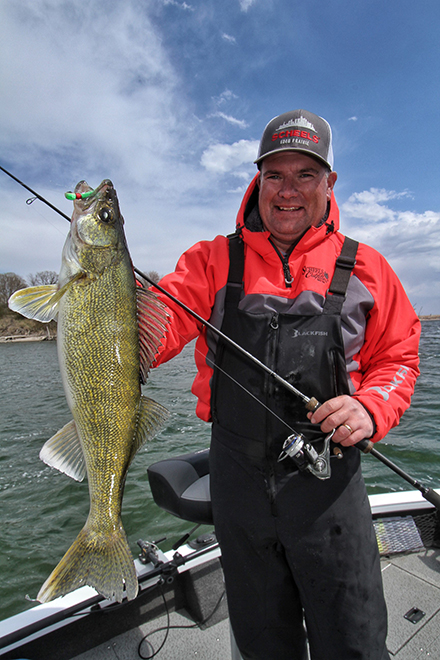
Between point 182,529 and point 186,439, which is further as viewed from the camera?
point 186,439

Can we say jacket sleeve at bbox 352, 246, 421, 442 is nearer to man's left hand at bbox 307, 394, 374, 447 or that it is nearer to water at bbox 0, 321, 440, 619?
man's left hand at bbox 307, 394, 374, 447

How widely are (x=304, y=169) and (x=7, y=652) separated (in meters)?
3.49

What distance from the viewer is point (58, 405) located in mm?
15211

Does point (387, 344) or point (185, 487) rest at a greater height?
point (387, 344)

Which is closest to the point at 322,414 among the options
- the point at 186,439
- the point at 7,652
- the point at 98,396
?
the point at 98,396

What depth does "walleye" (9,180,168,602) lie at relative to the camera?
183 cm

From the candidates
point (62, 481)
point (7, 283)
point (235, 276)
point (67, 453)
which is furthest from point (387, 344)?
point (7, 283)

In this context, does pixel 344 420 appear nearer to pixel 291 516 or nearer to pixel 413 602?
pixel 291 516

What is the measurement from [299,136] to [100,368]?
171cm

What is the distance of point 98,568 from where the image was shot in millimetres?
1811

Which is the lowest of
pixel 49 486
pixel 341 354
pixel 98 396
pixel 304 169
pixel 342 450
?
pixel 49 486

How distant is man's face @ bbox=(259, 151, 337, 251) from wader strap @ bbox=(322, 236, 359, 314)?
0.95ft

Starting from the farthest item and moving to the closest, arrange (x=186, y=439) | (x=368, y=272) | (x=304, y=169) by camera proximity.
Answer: (x=186, y=439) → (x=304, y=169) → (x=368, y=272)

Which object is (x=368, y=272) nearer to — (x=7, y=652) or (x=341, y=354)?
(x=341, y=354)
